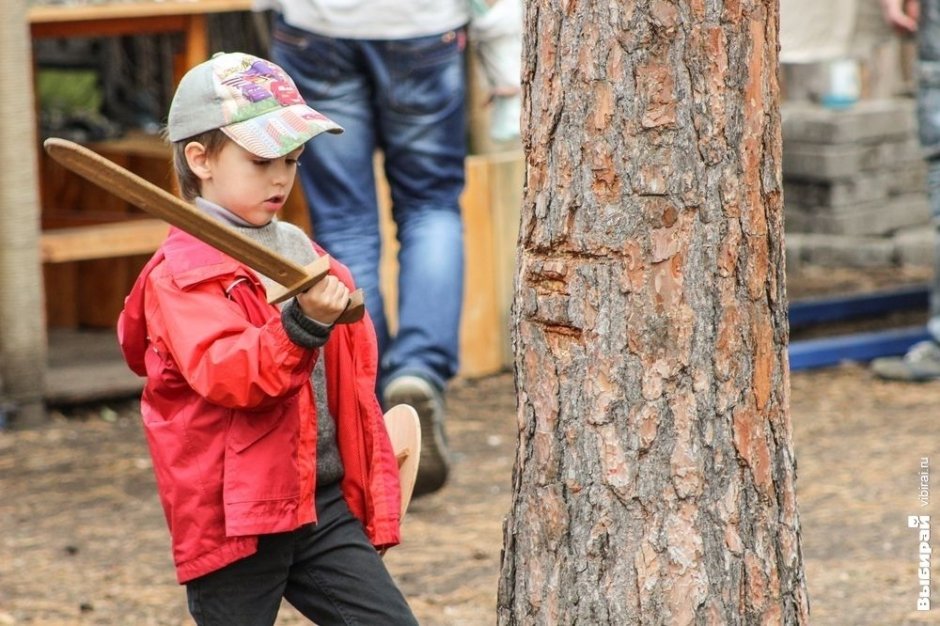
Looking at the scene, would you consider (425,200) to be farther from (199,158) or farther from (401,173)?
(199,158)

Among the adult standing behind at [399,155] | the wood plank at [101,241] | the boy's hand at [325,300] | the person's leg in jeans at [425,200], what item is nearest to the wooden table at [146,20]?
the wood plank at [101,241]

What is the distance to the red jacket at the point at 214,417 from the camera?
264 cm

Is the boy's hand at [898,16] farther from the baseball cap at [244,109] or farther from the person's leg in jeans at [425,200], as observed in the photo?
the baseball cap at [244,109]

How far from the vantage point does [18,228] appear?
560cm

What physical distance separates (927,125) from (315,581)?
394 centimetres

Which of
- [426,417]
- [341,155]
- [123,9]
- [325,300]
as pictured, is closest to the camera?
Answer: [325,300]

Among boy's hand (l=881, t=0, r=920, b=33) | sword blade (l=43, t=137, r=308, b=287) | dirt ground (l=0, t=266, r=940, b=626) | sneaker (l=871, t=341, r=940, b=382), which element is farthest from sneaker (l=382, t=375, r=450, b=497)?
boy's hand (l=881, t=0, r=920, b=33)

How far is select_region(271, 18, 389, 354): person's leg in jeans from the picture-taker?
4.66 metres

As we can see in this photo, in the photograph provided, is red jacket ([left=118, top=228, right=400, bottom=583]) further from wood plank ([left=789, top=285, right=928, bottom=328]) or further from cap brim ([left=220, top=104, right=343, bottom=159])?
wood plank ([left=789, top=285, right=928, bottom=328])

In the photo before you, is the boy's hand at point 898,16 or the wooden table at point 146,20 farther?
the boy's hand at point 898,16

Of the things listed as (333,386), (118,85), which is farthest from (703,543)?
(118,85)

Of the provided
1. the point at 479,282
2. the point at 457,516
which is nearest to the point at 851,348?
the point at 479,282

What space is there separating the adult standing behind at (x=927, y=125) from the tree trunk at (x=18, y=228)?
3.11m

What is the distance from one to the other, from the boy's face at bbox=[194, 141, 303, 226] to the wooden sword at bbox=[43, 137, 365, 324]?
1.04ft
